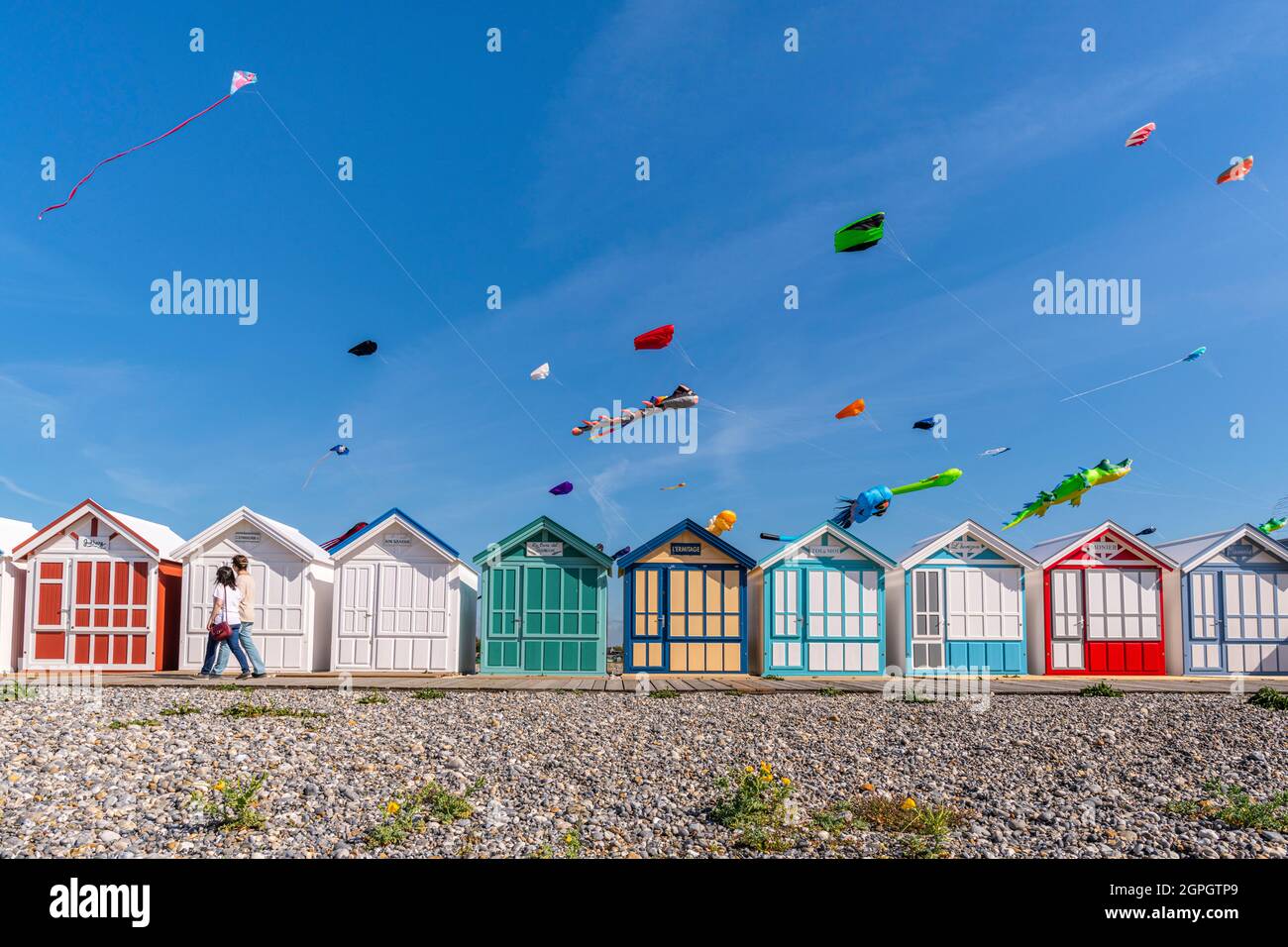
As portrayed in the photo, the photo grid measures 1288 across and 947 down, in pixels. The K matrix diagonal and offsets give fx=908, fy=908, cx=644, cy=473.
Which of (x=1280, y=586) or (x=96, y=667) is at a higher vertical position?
(x=1280, y=586)

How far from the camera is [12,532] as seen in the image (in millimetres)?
22062

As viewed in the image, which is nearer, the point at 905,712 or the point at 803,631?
the point at 905,712

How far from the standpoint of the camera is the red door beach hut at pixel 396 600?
18.8 meters

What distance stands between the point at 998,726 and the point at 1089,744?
122 centimetres

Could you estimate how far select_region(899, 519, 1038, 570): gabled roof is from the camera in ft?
67.2

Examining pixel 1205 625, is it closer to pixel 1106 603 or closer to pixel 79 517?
pixel 1106 603

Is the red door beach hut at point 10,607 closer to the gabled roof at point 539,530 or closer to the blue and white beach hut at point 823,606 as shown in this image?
the gabled roof at point 539,530

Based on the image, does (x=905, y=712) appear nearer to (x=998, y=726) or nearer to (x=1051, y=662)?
(x=998, y=726)

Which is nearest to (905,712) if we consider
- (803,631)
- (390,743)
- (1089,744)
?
(1089,744)

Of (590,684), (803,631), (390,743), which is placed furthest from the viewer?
(803,631)

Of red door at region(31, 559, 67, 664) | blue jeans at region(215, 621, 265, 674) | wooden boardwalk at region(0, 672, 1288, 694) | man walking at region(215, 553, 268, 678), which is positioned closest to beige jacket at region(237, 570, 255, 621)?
man walking at region(215, 553, 268, 678)

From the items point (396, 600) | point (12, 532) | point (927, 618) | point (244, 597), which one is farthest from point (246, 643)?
point (927, 618)

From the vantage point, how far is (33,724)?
912 centimetres
